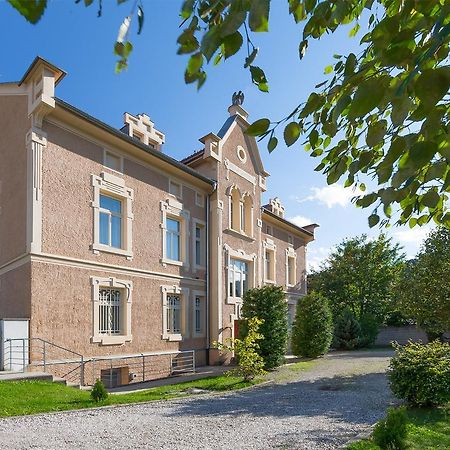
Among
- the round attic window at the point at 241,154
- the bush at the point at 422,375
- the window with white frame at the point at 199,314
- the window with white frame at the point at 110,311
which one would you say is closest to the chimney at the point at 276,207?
the round attic window at the point at 241,154

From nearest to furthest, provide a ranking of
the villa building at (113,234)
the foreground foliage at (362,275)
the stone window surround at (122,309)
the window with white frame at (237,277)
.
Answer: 1. the villa building at (113,234)
2. the stone window surround at (122,309)
3. the window with white frame at (237,277)
4. the foreground foliage at (362,275)

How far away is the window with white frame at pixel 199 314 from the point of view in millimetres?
19969

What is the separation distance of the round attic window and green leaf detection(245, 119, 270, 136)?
20835mm

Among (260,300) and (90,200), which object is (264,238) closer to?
(260,300)

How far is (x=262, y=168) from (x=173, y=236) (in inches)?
298

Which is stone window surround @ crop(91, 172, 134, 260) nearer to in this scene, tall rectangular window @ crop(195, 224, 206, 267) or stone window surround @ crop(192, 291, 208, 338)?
stone window surround @ crop(192, 291, 208, 338)

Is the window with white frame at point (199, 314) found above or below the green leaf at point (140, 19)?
below

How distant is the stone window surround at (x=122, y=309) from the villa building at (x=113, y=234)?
0.03m

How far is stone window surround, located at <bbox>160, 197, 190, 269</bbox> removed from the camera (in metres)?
18.4

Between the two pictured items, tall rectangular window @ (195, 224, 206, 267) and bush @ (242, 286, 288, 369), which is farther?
tall rectangular window @ (195, 224, 206, 267)

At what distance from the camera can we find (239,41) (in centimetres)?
200

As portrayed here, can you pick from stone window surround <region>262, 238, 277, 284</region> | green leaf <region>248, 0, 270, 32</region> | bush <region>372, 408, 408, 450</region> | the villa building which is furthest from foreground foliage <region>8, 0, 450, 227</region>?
stone window surround <region>262, 238, 277, 284</region>

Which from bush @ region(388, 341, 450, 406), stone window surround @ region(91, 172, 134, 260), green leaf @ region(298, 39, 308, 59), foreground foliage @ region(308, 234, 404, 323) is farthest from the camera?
foreground foliage @ region(308, 234, 404, 323)

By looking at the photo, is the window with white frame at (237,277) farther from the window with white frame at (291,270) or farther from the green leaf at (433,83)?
the green leaf at (433,83)
